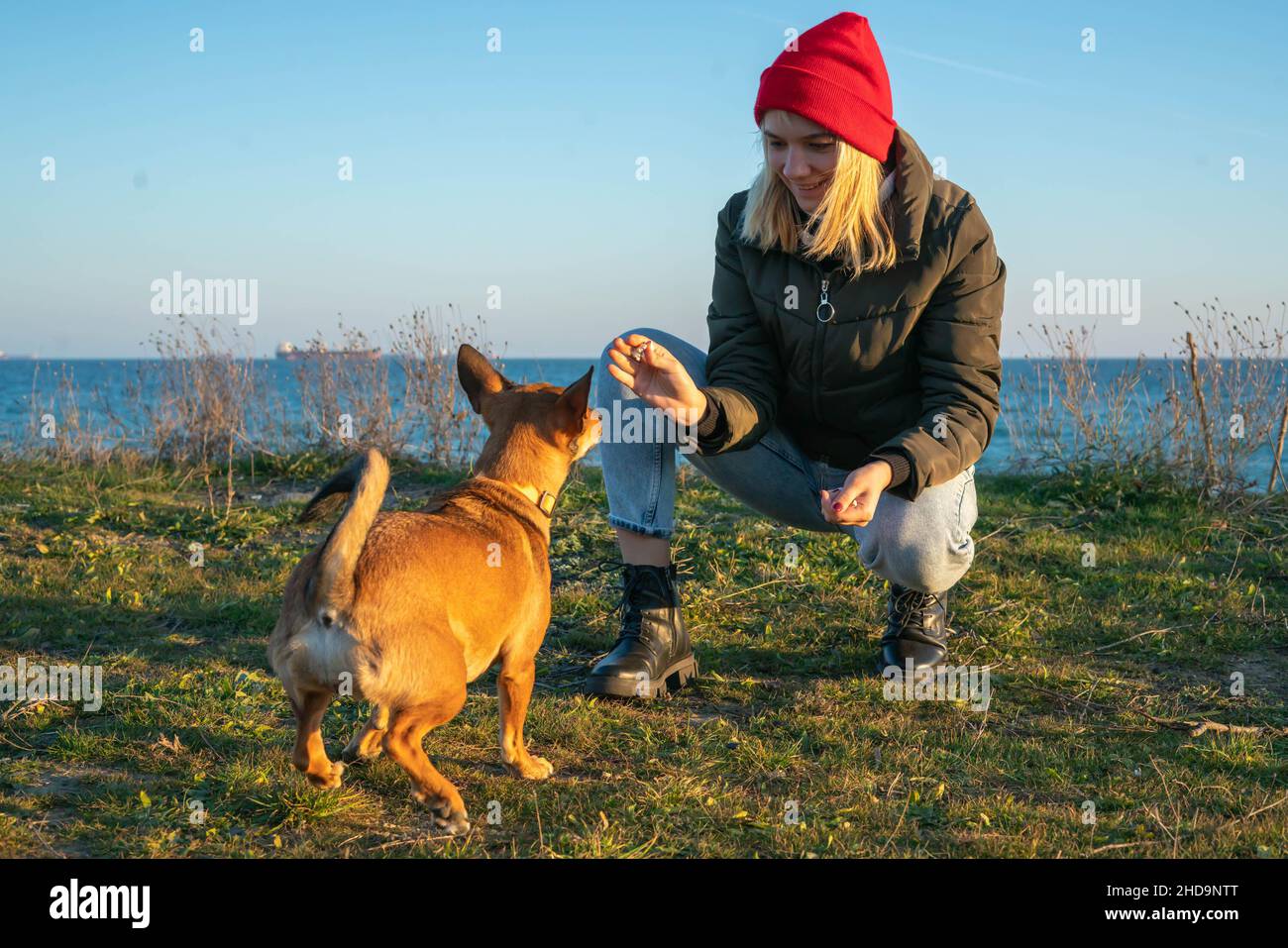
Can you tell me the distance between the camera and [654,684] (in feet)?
13.9

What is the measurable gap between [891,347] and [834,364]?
0.23 metres

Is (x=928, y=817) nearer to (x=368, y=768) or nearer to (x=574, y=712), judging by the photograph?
(x=574, y=712)

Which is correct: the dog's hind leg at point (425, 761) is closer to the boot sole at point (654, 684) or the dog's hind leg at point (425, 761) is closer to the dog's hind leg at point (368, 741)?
the dog's hind leg at point (368, 741)

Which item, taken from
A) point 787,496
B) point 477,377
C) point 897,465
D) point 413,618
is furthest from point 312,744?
point 787,496

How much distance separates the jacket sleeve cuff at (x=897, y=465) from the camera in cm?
371

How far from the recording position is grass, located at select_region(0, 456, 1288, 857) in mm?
3029

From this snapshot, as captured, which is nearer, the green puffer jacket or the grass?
the grass

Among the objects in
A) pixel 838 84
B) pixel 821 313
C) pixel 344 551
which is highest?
pixel 838 84

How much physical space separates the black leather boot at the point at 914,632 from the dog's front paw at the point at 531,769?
1.70m

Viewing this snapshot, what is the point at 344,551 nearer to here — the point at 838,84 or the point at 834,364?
the point at 834,364

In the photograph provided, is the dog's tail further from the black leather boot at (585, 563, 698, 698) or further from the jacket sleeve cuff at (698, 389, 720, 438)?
the black leather boot at (585, 563, 698, 698)

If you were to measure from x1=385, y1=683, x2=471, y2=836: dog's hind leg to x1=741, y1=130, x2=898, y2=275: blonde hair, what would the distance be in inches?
89.9

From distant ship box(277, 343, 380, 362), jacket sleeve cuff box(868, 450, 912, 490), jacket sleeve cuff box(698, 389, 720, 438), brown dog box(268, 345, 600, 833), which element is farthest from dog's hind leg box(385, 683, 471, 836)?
distant ship box(277, 343, 380, 362)

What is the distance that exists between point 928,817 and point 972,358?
1.81m
